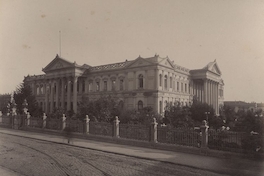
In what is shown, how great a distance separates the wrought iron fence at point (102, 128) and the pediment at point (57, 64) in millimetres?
27263

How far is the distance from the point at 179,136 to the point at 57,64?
38.5 metres

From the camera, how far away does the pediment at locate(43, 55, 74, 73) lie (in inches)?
1724

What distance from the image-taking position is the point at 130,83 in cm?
3653

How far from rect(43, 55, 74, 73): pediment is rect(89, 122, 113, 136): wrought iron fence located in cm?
2726

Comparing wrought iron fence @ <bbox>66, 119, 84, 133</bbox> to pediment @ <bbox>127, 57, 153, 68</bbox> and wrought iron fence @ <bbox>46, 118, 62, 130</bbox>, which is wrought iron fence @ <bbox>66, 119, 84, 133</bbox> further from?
pediment @ <bbox>127, 57, 153, 68</bbox>

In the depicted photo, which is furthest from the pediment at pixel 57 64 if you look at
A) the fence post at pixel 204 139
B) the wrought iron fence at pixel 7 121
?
the fence post at pixel 204 139

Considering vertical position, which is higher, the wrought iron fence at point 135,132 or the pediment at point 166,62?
the pediment at point 166,62

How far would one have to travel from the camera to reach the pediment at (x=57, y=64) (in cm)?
4378

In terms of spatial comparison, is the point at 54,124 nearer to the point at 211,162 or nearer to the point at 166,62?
the point at 211,162

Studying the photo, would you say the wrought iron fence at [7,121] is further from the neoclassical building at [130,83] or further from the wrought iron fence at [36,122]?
the neoclassical building at [130,83]

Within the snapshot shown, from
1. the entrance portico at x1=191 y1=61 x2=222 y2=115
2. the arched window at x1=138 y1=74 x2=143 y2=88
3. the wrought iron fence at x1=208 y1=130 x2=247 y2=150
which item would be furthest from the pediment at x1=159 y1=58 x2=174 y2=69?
the wrought iron fence at x1=208 y1=130 x2=247 y2=150

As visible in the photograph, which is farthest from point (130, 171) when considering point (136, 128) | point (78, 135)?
point (78, 135)

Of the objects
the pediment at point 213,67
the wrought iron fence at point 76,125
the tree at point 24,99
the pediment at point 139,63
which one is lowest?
the wrought iron fence at point 76,125

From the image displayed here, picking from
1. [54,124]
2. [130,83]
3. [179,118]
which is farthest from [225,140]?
[130,83]
